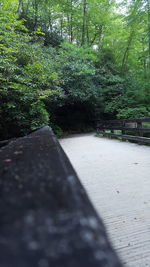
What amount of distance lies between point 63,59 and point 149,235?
10458 millimetres

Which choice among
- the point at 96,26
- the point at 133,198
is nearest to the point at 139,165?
the point at 133,198

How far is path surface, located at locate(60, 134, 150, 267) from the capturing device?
129cm

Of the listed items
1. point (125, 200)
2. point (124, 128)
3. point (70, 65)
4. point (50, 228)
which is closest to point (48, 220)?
point (50, 228)

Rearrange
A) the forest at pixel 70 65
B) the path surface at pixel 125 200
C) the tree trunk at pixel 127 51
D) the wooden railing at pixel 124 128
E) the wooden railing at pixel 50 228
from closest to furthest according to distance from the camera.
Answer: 1. the wooden railing at pixel 50 228
2. the path surface at pixel 125 200
3. the wooden railing at pixel 124 128
4. the forest at pixel 70 65
5. the tree trunk at pixel 127 51

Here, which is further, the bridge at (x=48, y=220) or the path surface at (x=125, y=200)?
the path surface at (x=125, y=200)

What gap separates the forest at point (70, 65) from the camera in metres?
5.68

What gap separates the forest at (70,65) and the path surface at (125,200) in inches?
146

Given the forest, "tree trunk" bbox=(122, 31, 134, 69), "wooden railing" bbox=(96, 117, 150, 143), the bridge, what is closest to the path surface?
the bridge

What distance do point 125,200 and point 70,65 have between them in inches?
369

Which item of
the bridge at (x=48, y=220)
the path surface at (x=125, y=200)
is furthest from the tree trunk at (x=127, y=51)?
the bridge at (x=48, y=220)

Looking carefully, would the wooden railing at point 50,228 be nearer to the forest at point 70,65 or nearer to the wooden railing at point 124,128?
the forest at point 70,65

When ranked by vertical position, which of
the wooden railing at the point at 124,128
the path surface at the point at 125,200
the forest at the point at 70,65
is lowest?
the path surface at the point at 125,200

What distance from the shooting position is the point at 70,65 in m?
9.60

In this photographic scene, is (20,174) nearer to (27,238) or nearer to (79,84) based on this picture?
(27,238)
